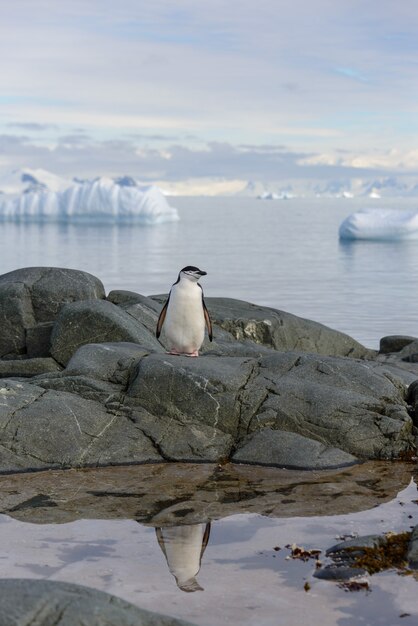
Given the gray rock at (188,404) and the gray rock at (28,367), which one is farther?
the gray rock at (28,367)

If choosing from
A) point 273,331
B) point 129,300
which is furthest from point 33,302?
point 273,331

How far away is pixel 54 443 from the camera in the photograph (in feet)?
28.7

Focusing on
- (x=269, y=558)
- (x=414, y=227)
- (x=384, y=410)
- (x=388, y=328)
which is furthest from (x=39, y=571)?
(x=414, y=227)

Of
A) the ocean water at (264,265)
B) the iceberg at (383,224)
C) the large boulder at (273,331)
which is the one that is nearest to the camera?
the large boulder at (273,331)

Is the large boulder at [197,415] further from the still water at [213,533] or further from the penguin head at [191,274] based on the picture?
the penguin head at [191,274]

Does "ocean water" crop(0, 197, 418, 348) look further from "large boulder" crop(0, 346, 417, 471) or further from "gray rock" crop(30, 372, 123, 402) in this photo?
"gray rock" crop(30, 372, 123, 402)

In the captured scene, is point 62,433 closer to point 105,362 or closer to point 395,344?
point 105,362

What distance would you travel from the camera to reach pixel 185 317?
417 inches

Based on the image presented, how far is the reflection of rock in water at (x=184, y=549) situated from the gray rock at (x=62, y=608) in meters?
1.44

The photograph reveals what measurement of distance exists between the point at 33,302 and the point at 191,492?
6694 millimetres

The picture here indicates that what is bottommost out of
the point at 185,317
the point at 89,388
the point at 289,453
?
the point at 289,453

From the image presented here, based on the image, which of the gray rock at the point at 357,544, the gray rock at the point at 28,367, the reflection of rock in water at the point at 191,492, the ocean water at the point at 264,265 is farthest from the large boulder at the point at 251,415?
the ocean water at the point at 264,265

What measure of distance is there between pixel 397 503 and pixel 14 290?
783 cm

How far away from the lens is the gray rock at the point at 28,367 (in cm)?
1245
